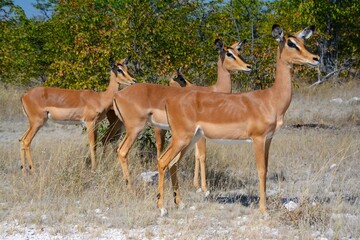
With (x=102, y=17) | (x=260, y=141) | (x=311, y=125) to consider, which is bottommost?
(x=311, y=125)

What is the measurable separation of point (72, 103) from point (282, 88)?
152 inches

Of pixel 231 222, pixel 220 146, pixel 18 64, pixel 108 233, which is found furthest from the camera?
pixel 18 64

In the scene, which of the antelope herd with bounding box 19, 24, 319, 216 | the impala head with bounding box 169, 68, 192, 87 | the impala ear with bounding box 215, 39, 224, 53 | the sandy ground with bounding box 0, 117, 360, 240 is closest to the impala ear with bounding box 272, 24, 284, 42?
the antelope herd with bounding box 19, 24, 319, 216

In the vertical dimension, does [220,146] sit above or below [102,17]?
below

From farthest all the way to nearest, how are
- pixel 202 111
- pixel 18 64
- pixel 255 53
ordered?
1. pixel 18 64
2. pixel 255 53
3. pixel 202 111

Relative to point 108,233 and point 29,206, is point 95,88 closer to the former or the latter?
point 29,206

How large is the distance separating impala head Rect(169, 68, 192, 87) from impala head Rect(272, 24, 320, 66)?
2792 mm

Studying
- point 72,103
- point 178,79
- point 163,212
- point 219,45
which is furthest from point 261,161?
point 72,103

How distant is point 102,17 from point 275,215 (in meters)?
5.72

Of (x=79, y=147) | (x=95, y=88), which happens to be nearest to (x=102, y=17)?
(x=95, y=88)

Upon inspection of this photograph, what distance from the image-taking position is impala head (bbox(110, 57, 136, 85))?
8.80m

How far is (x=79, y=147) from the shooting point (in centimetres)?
931

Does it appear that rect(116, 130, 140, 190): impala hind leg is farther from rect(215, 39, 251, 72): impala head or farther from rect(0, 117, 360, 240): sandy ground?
rect(215, 39, 251, 72): impala head

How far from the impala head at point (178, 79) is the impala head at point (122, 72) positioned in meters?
0.64
